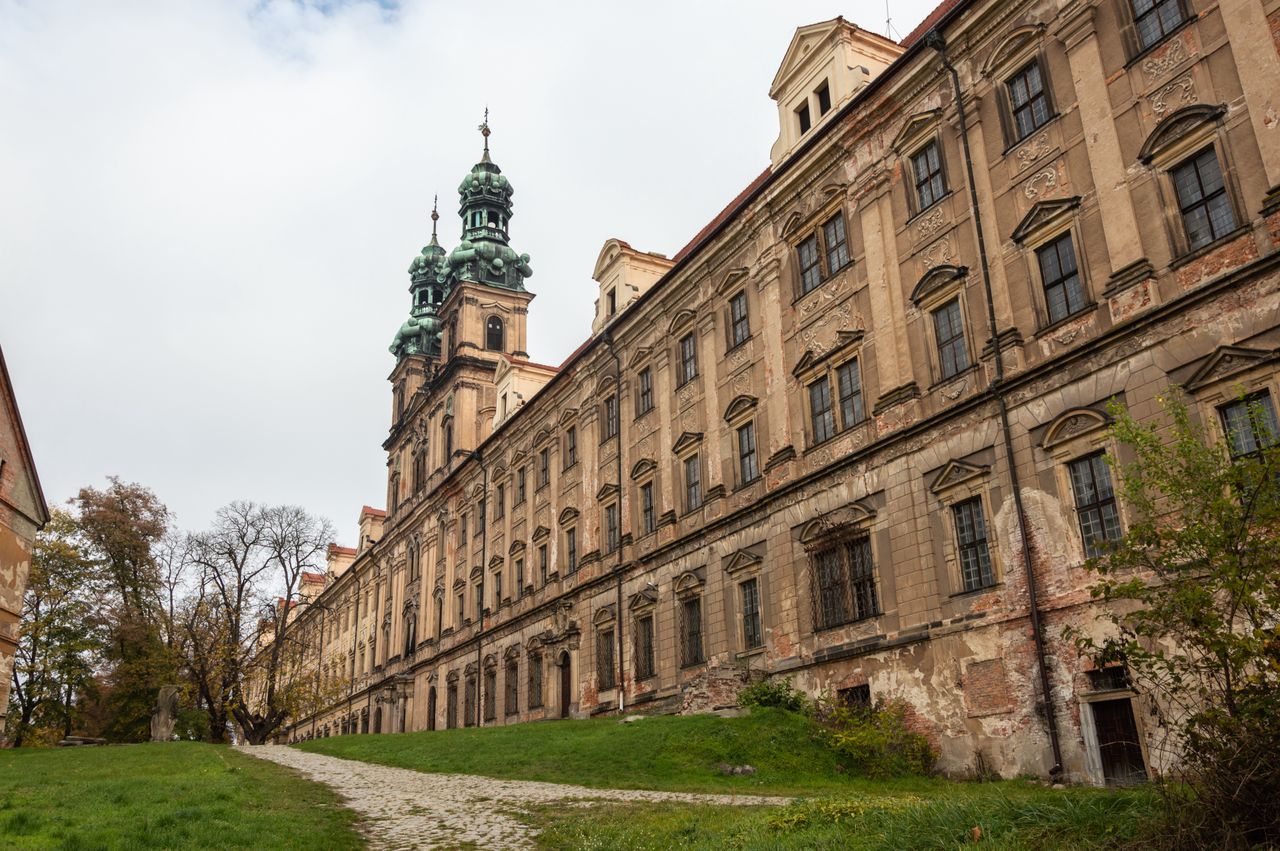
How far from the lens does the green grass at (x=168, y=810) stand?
1046 cm

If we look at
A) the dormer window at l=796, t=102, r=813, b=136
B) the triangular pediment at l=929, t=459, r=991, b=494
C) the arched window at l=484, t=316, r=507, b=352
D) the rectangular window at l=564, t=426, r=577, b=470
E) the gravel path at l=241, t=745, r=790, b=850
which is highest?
the arched window at l=484, t=316, r=507, b=352

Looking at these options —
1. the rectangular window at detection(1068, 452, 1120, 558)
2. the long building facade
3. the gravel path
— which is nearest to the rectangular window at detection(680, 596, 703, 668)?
the long building facade

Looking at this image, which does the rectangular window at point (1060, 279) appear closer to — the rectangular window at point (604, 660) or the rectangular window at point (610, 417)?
the rectangular window at point (610, 417)

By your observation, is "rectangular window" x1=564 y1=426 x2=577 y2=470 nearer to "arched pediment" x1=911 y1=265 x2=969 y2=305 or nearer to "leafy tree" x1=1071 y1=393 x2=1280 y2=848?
"arched pediment" x1=911 y1=265 x2=969 y2=305

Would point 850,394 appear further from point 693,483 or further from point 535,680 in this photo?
point 535,680

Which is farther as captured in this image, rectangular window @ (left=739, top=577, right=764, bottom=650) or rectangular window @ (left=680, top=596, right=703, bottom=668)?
rectangular window @ (left=680, top=596, right=703, bottom=668)

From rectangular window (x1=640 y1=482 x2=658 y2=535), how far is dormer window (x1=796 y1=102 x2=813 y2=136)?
37.0 feet

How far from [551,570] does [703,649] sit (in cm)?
1152

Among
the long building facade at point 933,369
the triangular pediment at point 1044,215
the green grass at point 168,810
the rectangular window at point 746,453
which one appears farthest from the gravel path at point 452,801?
the triangular pediment at point 1044,215

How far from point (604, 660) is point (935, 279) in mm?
16805

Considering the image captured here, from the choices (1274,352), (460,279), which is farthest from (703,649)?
(460,279)

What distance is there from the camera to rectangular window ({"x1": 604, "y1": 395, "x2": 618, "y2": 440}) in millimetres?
34125

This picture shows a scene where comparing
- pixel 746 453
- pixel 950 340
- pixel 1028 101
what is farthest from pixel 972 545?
pixel 1028 101

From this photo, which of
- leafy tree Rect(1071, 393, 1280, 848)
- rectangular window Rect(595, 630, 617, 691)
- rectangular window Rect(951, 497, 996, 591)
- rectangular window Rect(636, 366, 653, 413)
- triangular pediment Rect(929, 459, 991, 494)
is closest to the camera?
leafy tree Rect(1071, 393, 1280, 848)
